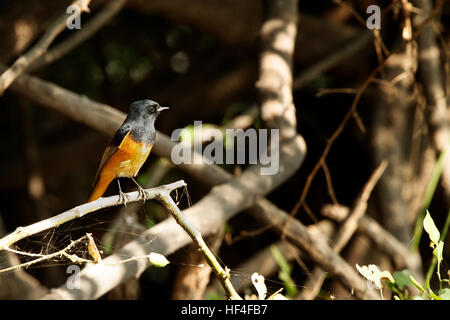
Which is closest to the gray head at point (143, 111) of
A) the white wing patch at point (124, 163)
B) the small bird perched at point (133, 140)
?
the small bird perched at point (133, 140)

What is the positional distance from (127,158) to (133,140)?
0.12 metres

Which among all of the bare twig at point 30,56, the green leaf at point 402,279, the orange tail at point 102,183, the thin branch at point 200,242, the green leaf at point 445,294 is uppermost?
the bare twig at point 30,56

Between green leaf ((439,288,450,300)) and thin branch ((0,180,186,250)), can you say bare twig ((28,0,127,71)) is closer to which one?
thin branch ((0,180,186,250))

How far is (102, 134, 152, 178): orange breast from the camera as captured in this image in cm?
220

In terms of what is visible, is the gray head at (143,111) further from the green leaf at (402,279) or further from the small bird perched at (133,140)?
the green leaf at (402,279)

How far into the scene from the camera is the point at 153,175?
Result: 15.4ft

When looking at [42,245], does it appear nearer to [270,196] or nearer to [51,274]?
[51,274]

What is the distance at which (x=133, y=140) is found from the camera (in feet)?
7.18

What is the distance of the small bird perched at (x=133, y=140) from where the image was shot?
218 centimetres

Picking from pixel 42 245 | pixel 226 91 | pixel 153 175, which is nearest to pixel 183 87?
pixel 226 91

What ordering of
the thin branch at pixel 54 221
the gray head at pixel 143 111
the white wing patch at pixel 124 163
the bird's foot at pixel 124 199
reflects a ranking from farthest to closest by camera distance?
the white wing patch at pixel 124 163, the gray head at pixel 143 111, the bird's foot at pixel 124 199, the thin branch at pixel 54 221

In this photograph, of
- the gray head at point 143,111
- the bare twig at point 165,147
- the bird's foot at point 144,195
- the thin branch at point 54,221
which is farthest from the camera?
the bare twig at point 165,147
